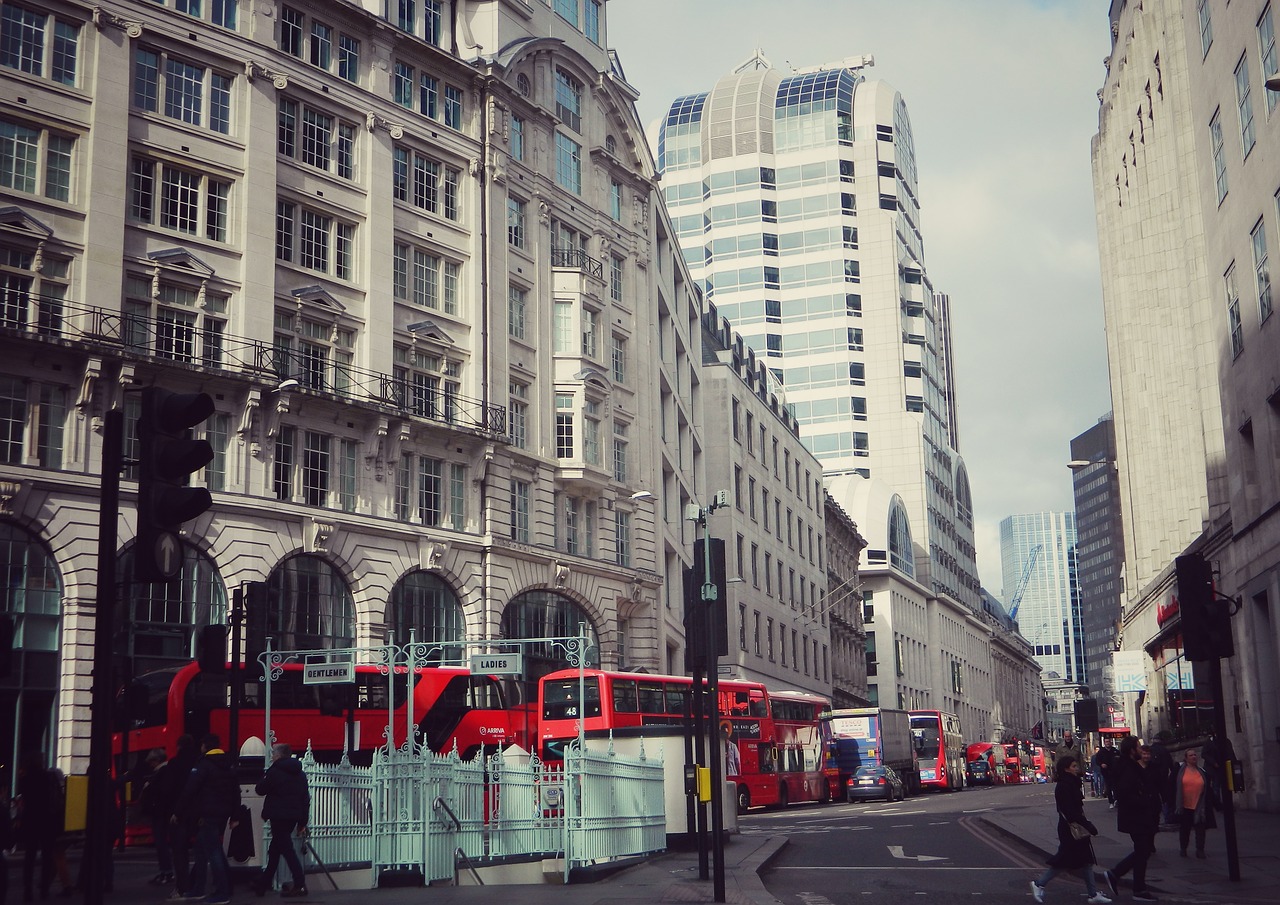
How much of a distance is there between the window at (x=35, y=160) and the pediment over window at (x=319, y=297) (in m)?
7.35

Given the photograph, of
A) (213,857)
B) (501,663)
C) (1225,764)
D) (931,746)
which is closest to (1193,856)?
(1225,764)

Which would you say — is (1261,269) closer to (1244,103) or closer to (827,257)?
(1244,103)

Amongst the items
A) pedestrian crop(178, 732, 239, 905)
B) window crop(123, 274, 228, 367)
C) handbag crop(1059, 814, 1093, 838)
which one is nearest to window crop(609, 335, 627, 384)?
window crop(123, 274, 228, 367)

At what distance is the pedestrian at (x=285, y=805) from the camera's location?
16.7m

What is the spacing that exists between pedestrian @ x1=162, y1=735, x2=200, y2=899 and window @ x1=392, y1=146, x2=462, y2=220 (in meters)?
29.8

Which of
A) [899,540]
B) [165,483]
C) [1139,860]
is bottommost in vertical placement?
[1139,860]

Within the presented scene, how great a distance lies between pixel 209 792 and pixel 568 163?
4070 cm

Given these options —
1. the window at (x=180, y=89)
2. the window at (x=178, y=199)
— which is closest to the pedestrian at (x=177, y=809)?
the window at (x=178, y=199)

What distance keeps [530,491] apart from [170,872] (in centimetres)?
3005

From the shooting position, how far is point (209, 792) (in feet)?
54.4

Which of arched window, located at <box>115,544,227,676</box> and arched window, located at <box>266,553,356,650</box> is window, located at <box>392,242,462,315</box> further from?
arched window, located at <box>115,544,227,676</box>

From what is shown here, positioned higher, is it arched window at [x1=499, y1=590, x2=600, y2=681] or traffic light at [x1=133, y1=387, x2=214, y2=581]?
arched window at [x1=499, y1=590, x2=600, y2=681]

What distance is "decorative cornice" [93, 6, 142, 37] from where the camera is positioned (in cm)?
3822

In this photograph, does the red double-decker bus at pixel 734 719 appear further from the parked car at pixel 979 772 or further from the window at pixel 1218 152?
the parked car at pixel 979 772
